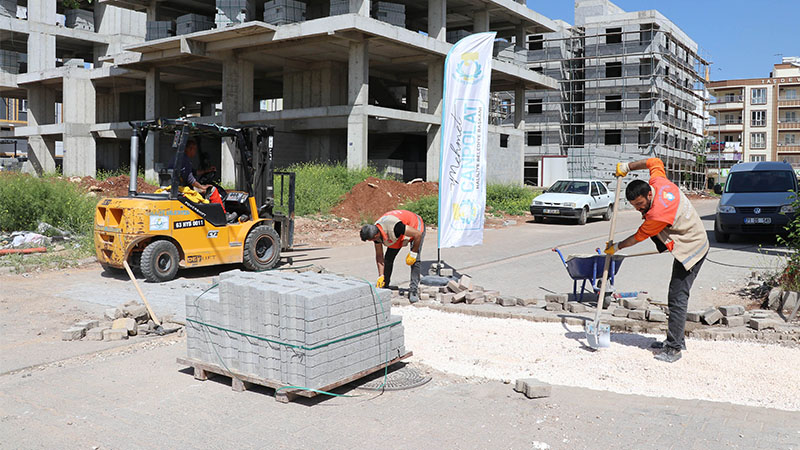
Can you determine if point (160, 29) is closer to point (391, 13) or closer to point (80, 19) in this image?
point (391, 13)

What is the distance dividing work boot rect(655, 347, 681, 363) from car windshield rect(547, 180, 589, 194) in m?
18.6

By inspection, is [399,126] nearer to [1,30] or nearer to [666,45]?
[1,30]

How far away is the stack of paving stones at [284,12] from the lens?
28922 millimetres

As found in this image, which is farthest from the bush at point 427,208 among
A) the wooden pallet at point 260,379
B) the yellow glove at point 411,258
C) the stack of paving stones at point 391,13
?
the wooden pallet at point 260,379

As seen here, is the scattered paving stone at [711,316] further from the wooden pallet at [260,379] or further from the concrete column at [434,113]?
the concrete column at [434,113]

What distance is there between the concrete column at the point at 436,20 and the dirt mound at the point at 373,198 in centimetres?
899

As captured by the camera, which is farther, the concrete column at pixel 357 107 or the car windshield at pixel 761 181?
the concrete column at pixel 357 107

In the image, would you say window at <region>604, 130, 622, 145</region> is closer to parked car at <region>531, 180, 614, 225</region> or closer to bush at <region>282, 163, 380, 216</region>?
parked car at <region>531, 180, 614, 225</region>

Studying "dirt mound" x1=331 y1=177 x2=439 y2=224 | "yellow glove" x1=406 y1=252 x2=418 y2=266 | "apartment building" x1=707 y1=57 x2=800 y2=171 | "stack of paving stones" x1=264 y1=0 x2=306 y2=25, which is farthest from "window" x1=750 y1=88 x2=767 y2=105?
"yellow glove" x1=406 y1=252 x2=418 y2=266

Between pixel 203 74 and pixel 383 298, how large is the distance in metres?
36.6

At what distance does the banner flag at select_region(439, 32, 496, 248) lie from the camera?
10234mm

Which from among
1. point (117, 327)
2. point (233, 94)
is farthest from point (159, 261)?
point (233, 94)

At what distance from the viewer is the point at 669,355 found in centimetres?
629

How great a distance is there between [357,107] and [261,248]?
697 inches
